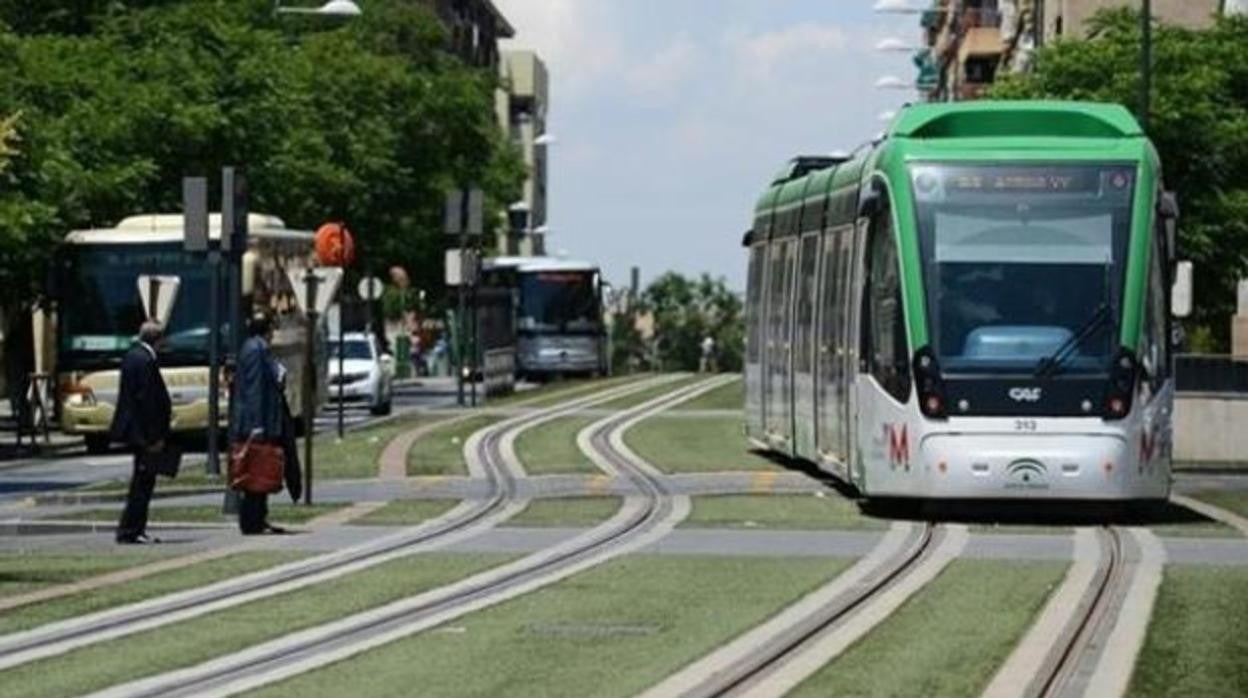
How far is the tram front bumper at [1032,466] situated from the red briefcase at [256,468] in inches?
202

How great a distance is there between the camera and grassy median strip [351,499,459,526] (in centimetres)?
3073

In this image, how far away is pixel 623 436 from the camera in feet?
164

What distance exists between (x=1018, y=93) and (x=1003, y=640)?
195 ft

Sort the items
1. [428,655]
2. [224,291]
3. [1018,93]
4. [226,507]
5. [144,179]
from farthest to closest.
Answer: [1018,93]
[144,179]
[224,291]
[226,507]
[428,655]

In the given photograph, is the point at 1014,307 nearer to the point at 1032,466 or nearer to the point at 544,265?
the point at 1032,466

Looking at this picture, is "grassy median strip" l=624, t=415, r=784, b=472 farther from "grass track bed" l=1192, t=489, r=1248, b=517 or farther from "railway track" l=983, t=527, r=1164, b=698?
"railway track" l=983, t=527, r=1164, b=698

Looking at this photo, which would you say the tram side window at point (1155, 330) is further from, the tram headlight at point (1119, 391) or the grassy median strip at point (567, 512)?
the grassy median strip at point (567, 512)

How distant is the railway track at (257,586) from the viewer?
1883cm

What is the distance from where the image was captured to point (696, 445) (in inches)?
1858

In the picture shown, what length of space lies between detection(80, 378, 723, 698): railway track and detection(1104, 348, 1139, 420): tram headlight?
11.8ft

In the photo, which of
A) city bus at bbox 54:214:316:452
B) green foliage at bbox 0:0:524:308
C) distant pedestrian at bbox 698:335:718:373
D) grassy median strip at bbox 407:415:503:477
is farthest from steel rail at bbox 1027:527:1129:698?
distant pedestrian at bbox 698:335:718:373

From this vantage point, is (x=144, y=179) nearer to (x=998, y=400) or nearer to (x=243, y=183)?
(x=243, y=183)

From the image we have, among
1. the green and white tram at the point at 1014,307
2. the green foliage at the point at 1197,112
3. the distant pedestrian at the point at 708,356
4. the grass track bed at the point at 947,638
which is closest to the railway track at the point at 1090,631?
the grass track bed at the point at 947,638

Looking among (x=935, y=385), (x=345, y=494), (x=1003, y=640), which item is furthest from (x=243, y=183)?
(x=1003, y=640)
